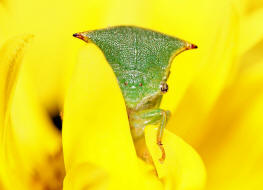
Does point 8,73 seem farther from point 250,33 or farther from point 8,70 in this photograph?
point 250,33

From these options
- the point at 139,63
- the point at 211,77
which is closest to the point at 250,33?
the point at 211,77

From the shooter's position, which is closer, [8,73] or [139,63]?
[8,73]

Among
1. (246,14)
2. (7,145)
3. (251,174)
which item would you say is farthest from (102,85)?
(246,14)

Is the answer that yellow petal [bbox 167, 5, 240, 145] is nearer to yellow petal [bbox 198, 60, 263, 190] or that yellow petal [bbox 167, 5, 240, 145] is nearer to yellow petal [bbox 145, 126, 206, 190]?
yellow petal [bbox 198, 60, 263, 190]

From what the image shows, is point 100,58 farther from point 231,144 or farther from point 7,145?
point 231,144

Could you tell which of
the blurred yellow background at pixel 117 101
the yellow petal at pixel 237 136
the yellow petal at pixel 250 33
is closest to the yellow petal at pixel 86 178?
the blurred yellow background at pixel 117 101

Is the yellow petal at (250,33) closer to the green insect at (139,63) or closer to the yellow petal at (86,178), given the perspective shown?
the green insect at (139,63)

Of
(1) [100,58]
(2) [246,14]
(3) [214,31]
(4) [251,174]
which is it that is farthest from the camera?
(2) [246,14]
